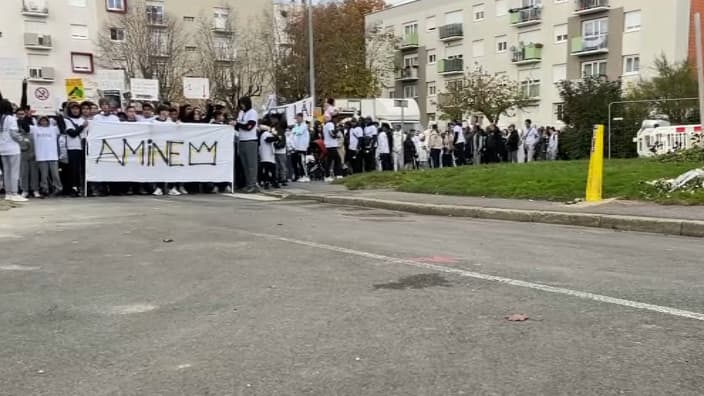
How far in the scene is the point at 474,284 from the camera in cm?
597

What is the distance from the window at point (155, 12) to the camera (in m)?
54.0

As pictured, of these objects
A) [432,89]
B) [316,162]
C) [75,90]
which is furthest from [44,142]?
[432,89]

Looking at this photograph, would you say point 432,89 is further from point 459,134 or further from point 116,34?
point 459,134

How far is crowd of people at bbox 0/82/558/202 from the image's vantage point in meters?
14.0

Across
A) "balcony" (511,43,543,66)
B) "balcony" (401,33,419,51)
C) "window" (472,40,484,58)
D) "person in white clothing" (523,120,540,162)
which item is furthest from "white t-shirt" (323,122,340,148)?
"balcony" (401,33,419,51)

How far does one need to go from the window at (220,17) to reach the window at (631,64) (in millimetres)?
31543

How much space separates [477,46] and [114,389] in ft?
192

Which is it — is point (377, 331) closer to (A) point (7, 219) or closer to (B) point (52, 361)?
(B) point (52, 361)

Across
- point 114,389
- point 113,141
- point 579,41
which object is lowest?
point 114,389

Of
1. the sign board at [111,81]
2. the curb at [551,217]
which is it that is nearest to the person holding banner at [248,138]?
the curb at [551,217]

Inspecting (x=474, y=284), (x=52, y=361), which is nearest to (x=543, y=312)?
(x=474, y=284)

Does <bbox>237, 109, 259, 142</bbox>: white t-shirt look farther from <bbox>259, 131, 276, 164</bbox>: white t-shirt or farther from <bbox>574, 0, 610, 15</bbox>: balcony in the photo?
<bbox>574, 0, 610, 15</bbox>: balcony

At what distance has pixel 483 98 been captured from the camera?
4891cm

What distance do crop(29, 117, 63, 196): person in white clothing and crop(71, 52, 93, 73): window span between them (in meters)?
46.1
